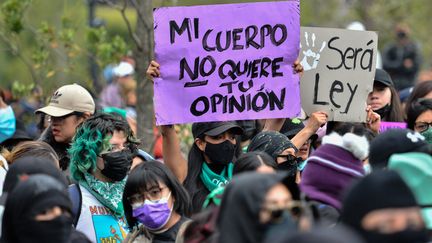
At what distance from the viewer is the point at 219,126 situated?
8258 millimetres

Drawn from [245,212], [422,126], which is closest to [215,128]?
[422,126]

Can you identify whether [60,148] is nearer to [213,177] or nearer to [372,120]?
[213,177]

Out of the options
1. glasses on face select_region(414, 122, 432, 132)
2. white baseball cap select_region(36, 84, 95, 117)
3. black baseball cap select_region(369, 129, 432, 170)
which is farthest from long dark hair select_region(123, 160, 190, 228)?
glasses on face select_region(414, 122, 432, 132)

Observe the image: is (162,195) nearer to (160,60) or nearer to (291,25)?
(160,60)

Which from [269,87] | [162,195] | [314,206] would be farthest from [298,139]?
[314,206]

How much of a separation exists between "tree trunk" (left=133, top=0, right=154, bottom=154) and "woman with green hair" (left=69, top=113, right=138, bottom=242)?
8.27 ft

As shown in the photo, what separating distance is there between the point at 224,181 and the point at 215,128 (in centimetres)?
45

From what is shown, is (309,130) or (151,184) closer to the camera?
(151,184)

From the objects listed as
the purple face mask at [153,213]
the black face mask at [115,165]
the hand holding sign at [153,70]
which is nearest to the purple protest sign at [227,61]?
the hand holding sign at [153,70]

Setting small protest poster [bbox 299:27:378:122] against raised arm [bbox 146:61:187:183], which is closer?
raised arm [bbox 146:61:187:183]

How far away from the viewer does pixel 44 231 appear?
5.59 m

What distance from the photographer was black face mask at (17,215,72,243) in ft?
18.4

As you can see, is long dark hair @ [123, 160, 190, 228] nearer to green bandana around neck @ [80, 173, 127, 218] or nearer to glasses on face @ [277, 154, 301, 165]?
green bandana around neck @ [80, 173, 127, 218]

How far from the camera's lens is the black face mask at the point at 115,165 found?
7688 millimetres
